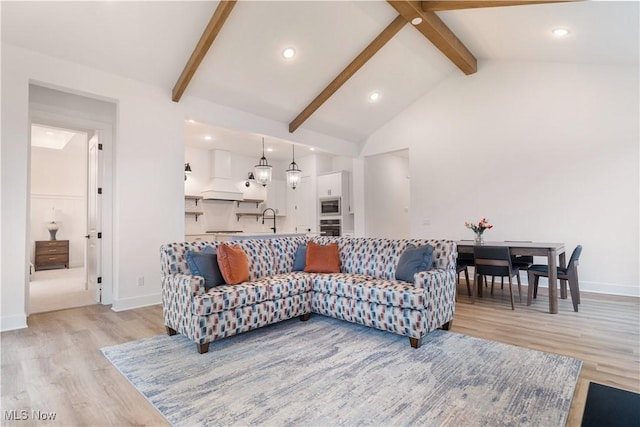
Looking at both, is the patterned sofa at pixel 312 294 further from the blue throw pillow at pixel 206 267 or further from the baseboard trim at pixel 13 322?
the baseboard trim at pixel 13 322

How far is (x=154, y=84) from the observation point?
14.0ft

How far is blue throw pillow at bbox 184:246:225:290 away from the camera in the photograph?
298cm

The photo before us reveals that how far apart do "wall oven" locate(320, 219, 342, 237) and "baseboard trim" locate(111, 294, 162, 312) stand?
14.8 feet

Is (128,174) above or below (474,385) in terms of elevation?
above

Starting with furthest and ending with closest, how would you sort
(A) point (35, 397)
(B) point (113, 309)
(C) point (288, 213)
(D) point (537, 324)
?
(C) point (288, 213), (B) point (113, 309), (D) point (537, 324), (A) point (35, 397)

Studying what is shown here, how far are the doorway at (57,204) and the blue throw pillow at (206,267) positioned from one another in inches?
209

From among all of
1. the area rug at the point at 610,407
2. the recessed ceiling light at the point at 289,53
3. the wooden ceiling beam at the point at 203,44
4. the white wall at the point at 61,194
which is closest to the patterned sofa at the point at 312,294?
the area rug at the point at 610,407

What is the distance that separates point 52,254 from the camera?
25.5 ft

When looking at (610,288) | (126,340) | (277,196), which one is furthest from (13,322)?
(610,288)

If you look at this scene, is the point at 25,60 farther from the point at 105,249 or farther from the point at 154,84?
the point at 105,249

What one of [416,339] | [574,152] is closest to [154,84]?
[416,339]

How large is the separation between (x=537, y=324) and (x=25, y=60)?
593 cm

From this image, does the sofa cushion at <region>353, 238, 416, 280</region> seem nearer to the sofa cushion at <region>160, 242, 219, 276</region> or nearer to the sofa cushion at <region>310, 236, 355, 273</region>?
the sofa cushion at <region>310, 236, 355, 273</region>

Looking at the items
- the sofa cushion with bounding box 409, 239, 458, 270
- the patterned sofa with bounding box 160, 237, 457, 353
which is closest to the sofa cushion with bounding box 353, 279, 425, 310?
the patterned sofa with bounding box 160, 237, 457, 353
